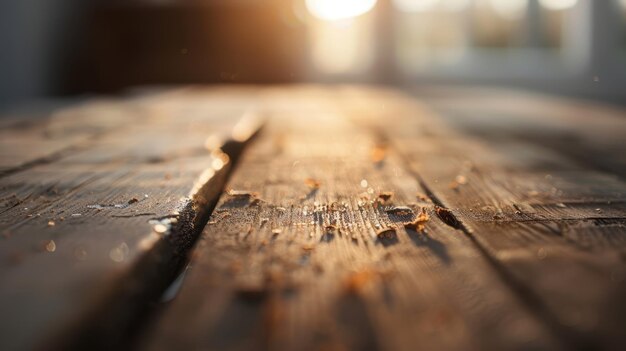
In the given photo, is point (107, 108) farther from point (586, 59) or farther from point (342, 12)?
point (586, 59)

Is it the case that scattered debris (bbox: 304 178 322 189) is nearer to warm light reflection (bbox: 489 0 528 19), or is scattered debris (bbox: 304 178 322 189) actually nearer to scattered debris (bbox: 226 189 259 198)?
scattered debris (bbox: 226 189 259 198)

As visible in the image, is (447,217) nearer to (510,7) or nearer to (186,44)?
(186,44)

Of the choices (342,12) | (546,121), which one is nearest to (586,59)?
(342,12)

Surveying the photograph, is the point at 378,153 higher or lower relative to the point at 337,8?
lower

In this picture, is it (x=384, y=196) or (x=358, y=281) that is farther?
(x=384, y=196)

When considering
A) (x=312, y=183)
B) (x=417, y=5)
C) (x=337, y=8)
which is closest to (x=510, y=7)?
(x=417, y=5)

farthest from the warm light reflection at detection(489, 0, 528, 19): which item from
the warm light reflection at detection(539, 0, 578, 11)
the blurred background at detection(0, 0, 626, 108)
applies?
the warm light reflection at detection(539, 0, 578, 11)

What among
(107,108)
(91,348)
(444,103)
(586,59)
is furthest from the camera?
(586,59)
